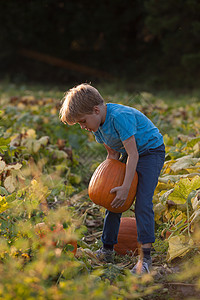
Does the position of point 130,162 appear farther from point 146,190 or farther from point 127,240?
point 127,240

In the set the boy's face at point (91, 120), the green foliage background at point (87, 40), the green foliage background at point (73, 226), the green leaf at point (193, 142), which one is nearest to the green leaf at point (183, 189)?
the green foliage background at point (73, 226)

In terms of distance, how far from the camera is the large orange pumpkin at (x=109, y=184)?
2.53 meters

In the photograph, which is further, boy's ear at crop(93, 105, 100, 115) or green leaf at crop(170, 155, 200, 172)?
green leaf at crop(170, 155, 200, 172)

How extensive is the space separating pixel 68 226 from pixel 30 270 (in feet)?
1.36

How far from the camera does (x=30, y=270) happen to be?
170 centimetres

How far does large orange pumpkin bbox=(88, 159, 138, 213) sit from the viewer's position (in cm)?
253

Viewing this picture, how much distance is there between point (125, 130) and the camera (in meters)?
2.41

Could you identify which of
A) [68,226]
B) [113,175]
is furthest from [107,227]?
[68,226]

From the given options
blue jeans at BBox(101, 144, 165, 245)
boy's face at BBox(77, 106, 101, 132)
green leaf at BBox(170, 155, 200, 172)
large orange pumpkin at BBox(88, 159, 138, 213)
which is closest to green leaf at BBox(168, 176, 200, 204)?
blue jeans at BBox(101, 144, 165, 245)

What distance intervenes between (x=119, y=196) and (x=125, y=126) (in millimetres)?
425

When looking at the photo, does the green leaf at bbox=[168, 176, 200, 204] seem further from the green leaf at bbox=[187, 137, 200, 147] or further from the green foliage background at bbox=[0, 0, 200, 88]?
the green foliage background at bbox=[0, 0, 200, 88]

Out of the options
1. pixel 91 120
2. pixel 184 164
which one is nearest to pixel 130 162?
pixel 91 120

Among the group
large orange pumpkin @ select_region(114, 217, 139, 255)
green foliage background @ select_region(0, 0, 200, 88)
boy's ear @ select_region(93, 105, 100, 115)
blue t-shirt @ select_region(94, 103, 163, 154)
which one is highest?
green foliage background @ select_region(0, 0, 200, 88)

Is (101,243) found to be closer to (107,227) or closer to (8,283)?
(107,227)
